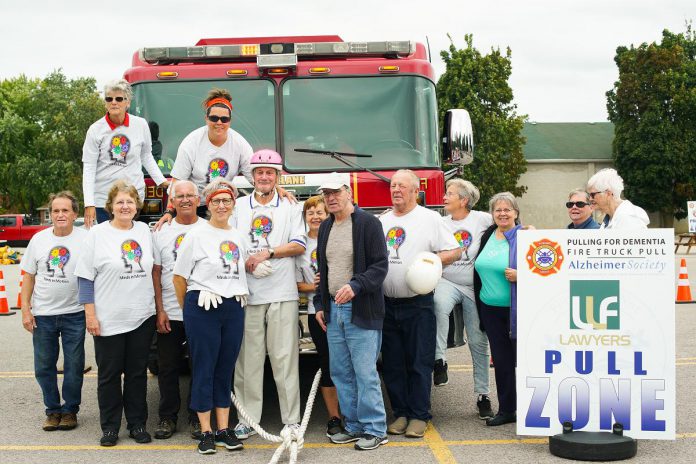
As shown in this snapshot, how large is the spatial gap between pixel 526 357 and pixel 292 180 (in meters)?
2.56

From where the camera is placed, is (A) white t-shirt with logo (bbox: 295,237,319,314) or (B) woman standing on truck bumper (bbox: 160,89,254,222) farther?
(B) woman standing on truck bumper (bbox: 160,89,254,222)

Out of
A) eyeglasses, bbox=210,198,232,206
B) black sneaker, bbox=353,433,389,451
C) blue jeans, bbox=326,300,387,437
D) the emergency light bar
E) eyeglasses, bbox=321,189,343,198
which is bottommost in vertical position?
black sneaker, bbox=353,433,389,451

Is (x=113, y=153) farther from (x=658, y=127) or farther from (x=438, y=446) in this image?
(x=658, y=127)

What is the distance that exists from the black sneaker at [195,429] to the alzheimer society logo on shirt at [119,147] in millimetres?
2237

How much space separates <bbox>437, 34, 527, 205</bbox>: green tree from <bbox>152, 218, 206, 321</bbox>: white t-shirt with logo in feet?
123

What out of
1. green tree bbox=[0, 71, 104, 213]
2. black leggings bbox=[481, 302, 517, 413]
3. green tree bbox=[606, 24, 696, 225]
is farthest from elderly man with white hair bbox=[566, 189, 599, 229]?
green tree bbox=[0, 71, 104, 213]

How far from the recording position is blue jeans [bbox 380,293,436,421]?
6352 mm

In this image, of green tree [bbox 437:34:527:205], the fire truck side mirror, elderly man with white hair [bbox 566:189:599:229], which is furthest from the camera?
green tree [bbox 437:34:527:205]

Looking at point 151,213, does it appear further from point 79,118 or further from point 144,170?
point 79,118

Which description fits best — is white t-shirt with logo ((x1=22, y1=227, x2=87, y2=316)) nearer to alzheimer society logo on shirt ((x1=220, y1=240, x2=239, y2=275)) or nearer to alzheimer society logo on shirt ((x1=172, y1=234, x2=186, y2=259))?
alzheimer society logo on shirt ((x1=172, y1=234, x2=186, y2=259))

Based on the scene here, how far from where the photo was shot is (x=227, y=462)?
5680 millimetres

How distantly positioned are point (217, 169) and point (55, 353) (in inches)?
74.6

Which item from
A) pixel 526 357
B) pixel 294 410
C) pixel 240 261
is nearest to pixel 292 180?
pixel 240 261

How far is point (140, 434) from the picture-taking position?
6.18m
